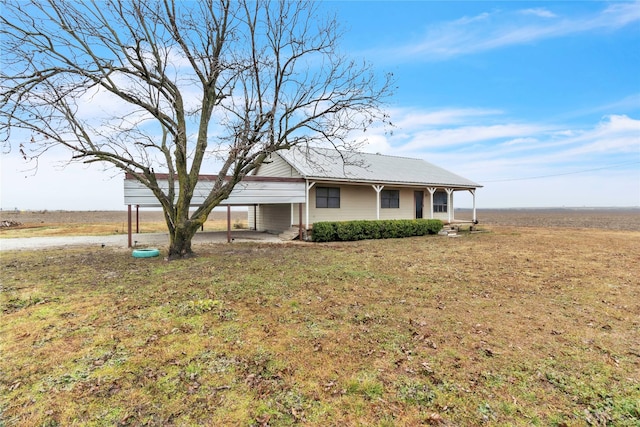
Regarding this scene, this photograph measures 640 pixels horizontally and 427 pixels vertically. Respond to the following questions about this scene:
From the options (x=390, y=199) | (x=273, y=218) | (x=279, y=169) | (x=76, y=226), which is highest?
(x=279, y=169)

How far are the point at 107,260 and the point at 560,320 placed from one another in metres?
11.0

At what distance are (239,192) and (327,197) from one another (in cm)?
519

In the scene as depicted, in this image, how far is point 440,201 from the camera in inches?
851

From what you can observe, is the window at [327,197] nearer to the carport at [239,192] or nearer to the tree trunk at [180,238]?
the carport at [239,192]

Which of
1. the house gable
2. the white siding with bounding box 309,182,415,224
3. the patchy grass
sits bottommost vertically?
the patchy grass

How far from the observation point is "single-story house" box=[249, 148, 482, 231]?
1595 cm

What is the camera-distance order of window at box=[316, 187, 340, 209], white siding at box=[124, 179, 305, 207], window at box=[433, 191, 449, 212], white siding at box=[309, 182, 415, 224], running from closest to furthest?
1. white siding at box=[124, 179, 305, 207]
2. white siding at box=[309, 182, 415, 224]
3. window at box=[316, 187, 340, 209]
4. window at box=[433, 191, 449, 212]

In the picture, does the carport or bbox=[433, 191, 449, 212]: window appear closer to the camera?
the carport

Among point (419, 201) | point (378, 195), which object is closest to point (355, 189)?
point (378, 195)

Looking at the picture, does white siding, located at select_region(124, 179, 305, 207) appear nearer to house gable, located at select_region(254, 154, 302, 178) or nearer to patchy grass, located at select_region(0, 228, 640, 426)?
house gable, located at select_region(254, 154, 302, 178)

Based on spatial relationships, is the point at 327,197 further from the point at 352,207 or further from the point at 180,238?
the point at 180,238

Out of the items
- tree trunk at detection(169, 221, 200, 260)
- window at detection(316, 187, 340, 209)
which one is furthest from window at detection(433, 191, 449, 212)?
tree trunk at detection(169, 221, 200, 260)

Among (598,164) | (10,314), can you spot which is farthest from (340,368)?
(598,164)

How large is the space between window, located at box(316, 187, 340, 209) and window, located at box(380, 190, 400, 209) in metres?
3.23
